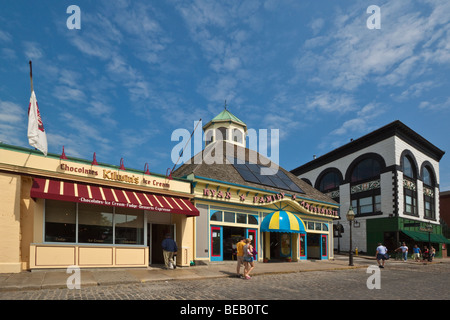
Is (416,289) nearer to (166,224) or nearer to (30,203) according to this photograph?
(166,224)

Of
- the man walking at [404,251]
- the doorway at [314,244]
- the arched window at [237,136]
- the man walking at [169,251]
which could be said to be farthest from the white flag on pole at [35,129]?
the man walking at [404,251]

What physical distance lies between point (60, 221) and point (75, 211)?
0.71 m

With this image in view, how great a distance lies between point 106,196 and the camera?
14.7 meters

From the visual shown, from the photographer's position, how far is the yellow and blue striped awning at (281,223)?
70.7 ft

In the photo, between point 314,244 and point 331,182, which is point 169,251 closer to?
point 314,244

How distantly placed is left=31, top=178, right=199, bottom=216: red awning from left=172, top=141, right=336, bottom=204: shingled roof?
275 centimetres

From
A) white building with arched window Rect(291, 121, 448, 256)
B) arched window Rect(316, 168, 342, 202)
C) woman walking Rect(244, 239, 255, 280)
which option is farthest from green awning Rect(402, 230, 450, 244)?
woman walking Rect(244, 239, 255, 280)

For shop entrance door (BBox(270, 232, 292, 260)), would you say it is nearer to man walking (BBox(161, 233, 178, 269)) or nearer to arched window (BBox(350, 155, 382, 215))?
man walking (BBox(161, 233, 178, 269))

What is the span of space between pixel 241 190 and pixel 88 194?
993cm

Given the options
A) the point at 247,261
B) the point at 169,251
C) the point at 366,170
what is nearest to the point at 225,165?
the point at 169,251

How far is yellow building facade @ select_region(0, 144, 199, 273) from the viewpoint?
12.9 metres
